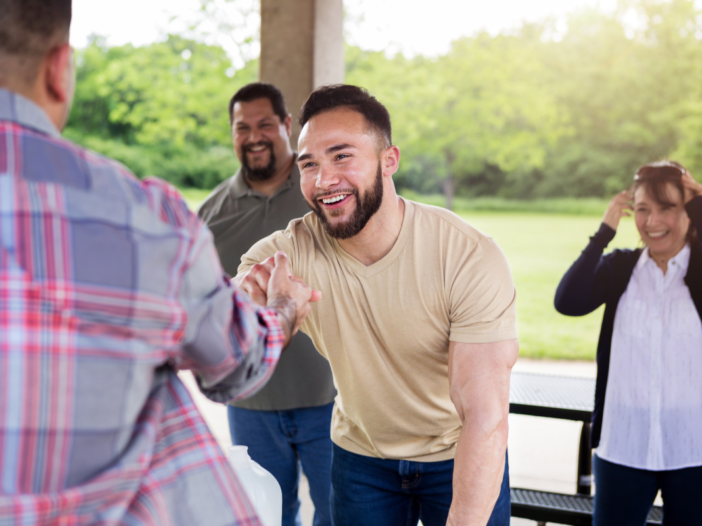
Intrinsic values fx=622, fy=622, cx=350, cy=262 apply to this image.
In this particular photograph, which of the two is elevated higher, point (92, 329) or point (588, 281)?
point (92, 329)

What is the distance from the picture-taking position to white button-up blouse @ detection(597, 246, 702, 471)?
249 cm

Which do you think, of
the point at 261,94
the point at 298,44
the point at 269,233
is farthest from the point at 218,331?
the point at 298,44

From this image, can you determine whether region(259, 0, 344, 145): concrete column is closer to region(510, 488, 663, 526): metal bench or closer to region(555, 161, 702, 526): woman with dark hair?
region(555, 161, 702, 526): woman with dark hair

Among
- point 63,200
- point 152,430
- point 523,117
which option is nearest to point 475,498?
point 152,430

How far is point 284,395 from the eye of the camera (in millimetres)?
2898

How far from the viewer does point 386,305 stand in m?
2.02

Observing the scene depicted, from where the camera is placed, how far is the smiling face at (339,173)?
2.04 metres

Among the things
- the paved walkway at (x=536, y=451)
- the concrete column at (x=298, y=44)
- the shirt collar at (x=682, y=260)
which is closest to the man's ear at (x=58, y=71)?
the shirt collar at (x=682, y=260)

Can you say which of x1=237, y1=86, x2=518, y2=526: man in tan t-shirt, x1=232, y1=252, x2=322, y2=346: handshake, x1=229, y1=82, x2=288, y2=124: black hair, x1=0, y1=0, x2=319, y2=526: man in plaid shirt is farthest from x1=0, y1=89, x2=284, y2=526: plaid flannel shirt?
x1=229, y1=82, x2=288, y2=124: black hair

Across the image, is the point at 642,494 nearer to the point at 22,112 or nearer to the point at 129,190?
the point at 129,190

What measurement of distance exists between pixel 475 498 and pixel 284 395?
1.30 metres

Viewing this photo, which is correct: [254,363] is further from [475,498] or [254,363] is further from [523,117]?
[523,117]

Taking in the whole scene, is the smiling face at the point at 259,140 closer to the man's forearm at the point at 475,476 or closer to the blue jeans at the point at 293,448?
the blue jeans at the point at 293,448

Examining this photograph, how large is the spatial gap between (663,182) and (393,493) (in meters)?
1.77
